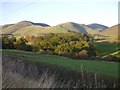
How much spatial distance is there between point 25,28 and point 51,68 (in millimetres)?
8153

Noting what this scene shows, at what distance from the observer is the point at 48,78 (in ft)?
21.3

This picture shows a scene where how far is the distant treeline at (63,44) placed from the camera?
9742 millimetres

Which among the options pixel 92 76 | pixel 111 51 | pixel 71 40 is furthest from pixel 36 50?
pixel 92 76

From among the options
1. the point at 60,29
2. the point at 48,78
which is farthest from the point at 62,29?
the point at 48,78

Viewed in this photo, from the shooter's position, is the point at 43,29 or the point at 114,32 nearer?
the point at 114,32

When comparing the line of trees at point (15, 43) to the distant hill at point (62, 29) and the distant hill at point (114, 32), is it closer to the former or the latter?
the distant hill at point (62, 29)

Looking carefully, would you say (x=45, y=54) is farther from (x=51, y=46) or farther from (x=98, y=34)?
(x=98, y=34)

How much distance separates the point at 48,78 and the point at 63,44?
11.5 ft

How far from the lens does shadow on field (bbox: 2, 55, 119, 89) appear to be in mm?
6024

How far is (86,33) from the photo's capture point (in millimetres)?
11250

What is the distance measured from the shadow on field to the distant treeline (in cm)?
207

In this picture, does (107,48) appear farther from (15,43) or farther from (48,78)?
(15,43)

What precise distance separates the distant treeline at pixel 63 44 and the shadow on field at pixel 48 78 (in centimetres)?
207

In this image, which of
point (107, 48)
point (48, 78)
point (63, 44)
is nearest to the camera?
point (48, 78)
